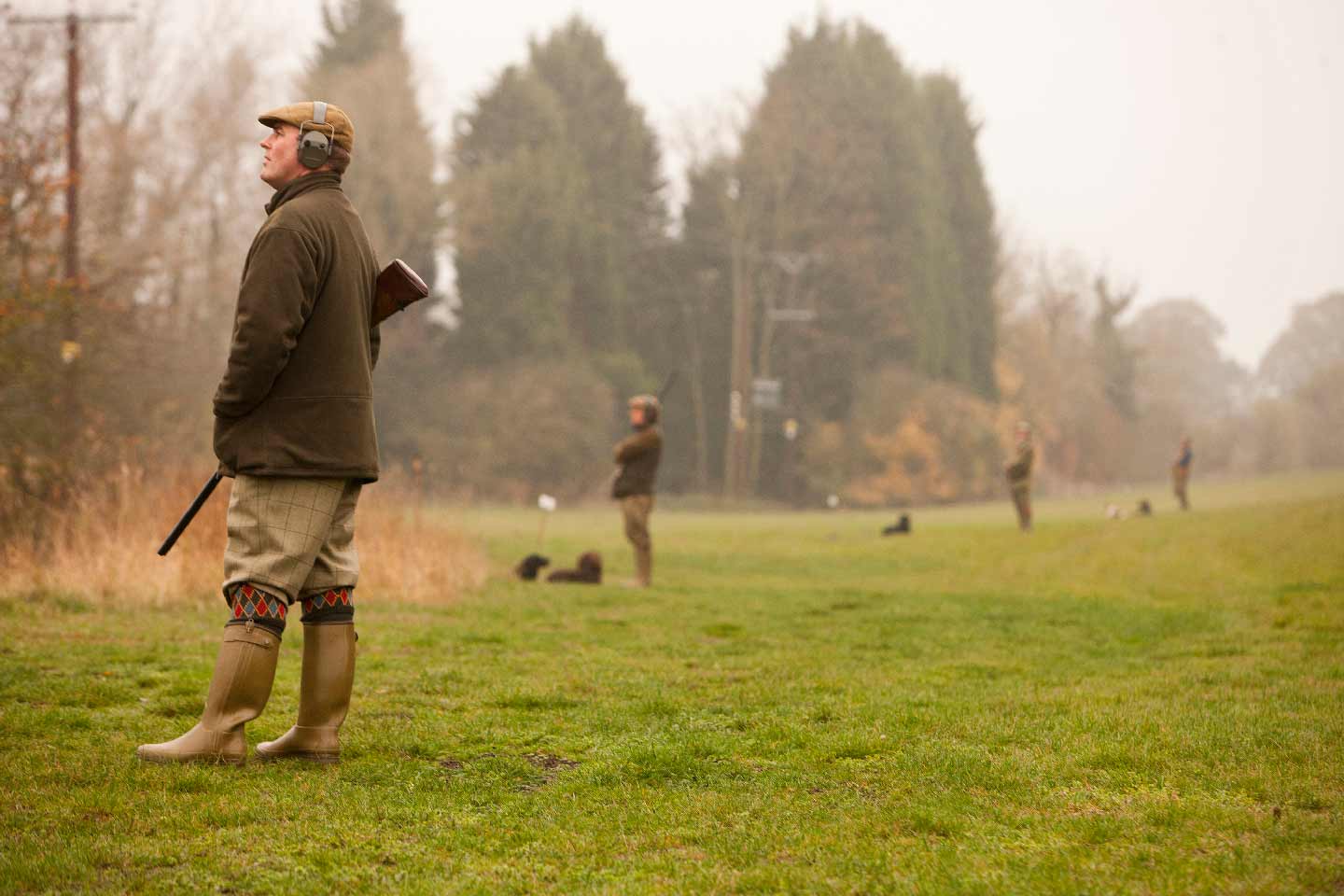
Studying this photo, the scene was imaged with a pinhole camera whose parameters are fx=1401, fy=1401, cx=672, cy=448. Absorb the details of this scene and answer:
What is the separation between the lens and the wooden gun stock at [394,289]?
18.9 ft

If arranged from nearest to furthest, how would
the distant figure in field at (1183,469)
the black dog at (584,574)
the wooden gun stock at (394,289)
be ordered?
1. the wooden gun stock at (394,289)
2. the black dog at (584,574)
3. the distant figure in field at (1183,469)

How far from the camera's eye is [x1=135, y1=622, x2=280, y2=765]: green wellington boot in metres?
5.26

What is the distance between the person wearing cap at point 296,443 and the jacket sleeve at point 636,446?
382 inches

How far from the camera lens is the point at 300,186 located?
555 cm

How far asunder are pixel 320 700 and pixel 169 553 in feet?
23.8

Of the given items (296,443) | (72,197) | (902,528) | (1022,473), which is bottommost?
(902,528)

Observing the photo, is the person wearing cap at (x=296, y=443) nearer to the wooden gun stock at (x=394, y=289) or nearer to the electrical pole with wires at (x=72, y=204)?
the wooden gun stock at (x=394, y=289)

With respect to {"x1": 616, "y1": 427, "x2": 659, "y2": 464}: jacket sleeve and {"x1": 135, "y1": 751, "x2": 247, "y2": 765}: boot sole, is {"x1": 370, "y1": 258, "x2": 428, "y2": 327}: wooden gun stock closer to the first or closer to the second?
{"x1": 135, "y1": 751, "x2": 247, "y2": 765}: boot sole

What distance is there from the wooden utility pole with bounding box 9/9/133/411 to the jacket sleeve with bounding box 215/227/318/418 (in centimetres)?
1003

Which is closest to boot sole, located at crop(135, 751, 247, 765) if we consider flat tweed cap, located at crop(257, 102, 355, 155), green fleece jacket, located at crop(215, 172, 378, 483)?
green fleece jacket, located at crop(215, 172, 378, 483)

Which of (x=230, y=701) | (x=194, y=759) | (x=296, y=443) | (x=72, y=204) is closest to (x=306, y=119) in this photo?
(x=296, y=443)

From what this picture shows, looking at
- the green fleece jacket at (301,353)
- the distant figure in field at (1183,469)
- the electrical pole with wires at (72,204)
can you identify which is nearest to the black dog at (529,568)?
the electrical pole with wires at (72,204)

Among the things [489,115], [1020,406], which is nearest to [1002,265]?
[1020,406]

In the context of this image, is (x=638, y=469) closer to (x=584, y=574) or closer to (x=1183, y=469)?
(x=584, y=574)
